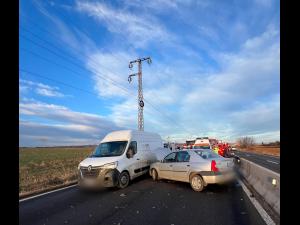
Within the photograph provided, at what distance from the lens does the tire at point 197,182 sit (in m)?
10.3

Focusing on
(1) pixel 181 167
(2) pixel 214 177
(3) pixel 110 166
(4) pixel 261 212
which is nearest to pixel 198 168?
(2) pixel 214 177

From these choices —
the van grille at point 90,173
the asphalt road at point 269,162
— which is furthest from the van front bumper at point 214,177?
the asphalt road at point 269,162

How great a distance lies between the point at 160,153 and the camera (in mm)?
15219

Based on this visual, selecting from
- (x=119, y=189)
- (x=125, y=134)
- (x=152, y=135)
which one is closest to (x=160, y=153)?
(x=152, y=135)

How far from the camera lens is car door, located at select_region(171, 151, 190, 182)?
1114 cm

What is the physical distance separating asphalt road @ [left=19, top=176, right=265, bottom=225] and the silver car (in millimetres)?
409

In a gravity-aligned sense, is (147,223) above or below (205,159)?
below

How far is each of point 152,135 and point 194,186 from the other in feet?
18.7

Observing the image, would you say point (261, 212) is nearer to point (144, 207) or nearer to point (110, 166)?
point (144, 207)

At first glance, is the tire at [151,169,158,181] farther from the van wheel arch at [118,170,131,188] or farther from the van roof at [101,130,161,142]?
the van roof at [101,130,161,142]

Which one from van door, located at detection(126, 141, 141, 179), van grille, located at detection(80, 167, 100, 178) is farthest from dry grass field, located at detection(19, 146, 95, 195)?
van door, located at detection(126, 141, 141, 179)

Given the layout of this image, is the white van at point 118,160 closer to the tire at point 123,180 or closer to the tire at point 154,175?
the tire at point 123,180
